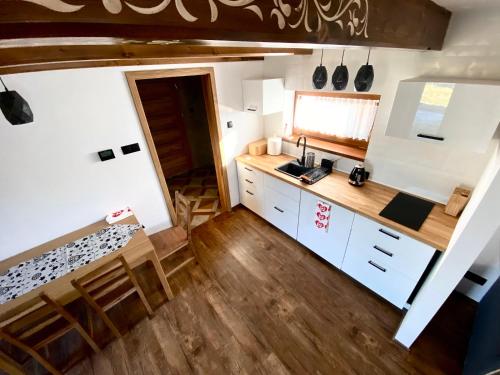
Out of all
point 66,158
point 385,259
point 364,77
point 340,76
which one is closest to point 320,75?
point 340,76

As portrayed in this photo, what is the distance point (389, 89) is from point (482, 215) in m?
1.23

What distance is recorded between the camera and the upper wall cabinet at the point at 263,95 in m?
2.36

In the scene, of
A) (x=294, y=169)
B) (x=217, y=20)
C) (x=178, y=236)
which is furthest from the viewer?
(x=294, y=169)

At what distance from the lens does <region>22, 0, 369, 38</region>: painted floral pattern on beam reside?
1.23 feet

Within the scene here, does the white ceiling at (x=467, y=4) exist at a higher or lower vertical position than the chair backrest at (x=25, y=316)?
higher

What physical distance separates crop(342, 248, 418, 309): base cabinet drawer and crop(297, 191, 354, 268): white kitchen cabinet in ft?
0.35

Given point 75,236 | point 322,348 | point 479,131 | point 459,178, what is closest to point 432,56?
point 479,131

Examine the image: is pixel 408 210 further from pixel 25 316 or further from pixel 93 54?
pixel 25 316

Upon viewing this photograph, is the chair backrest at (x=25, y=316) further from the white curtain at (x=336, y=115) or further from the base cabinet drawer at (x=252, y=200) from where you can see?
the white curtain at (x=336, y=115)

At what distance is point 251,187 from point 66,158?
6.23 ft

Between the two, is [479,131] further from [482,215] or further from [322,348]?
[322,348]

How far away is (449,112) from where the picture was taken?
50.8 inches

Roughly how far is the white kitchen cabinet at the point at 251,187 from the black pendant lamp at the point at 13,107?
197cm

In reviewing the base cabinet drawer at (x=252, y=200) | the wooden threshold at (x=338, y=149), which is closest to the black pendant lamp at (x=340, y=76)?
the wooden threshold at (x=338, y=149)
